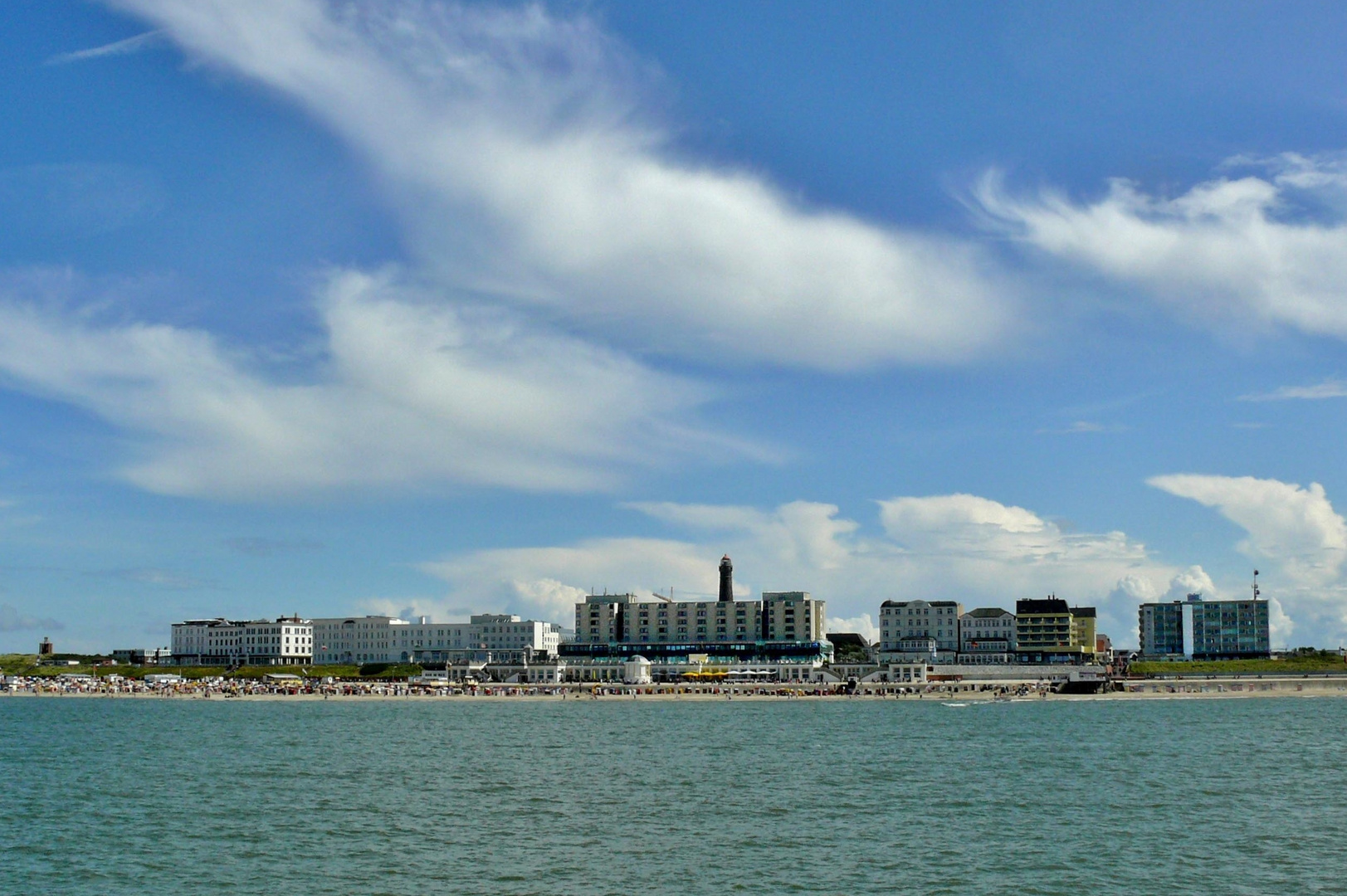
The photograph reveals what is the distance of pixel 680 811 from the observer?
149 ft

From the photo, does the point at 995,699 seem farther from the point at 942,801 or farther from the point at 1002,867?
the point at 1002,867

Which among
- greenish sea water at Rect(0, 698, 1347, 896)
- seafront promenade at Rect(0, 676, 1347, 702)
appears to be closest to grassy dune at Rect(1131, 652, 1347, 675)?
seafront promenade at Rect(0, 676, 1347, 702)

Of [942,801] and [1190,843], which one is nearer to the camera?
[1190,843]

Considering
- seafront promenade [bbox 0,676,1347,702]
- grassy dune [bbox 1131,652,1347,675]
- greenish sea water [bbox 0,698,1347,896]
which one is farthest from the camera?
grassy dune [bbox 1131,652,1347,675]

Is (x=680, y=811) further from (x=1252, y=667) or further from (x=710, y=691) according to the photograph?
(x=1252, y=667)

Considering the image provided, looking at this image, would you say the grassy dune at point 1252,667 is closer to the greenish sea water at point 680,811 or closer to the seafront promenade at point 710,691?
the seafront promenade at point 710,691

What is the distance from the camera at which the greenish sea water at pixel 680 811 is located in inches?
1335

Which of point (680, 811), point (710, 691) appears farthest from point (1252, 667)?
point (680, 811)

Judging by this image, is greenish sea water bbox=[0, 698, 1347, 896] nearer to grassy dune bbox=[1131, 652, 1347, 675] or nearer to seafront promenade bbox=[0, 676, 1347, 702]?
seafront promenade bbox=[0, 676, 1347, 702]

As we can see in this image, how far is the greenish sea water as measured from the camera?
111ft

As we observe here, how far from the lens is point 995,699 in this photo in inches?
5236

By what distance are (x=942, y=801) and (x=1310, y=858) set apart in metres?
14.8

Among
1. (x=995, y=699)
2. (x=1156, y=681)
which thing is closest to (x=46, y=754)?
(x=995, y=699)

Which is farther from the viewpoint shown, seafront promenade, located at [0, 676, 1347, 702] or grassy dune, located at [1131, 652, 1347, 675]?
grassy dune, located at [1131, 652, 1347, 675]
